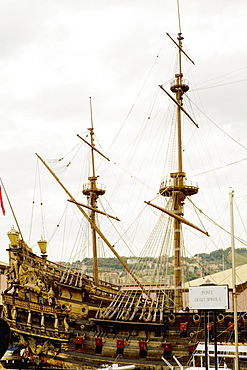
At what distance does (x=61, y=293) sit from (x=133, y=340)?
232 inches

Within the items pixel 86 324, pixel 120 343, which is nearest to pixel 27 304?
pixel 86 324

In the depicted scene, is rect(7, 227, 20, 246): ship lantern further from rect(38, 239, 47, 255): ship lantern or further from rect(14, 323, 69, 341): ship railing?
rect(14, 323, 69, 341): ship railing

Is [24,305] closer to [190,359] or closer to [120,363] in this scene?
Answer: [120,363]

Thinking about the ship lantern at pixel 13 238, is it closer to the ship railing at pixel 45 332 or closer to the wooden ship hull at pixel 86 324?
the wooden ship hull at pixel 86 324

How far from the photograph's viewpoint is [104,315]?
30.2 meters

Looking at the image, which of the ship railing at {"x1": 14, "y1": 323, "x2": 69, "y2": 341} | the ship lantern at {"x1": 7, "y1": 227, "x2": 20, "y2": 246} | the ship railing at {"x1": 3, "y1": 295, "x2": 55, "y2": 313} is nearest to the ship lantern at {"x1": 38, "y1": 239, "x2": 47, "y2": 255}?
the ship lantern at {"x1": 7, "y1": 227, "x2": 20, "y2": 246}

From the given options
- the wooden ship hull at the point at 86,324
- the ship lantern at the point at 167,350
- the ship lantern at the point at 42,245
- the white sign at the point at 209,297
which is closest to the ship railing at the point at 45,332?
the wooden ship hull at the point at 86,324

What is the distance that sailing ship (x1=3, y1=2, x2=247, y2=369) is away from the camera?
28.1 m

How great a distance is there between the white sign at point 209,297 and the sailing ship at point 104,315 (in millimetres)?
8419

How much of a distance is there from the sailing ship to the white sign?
8.42m

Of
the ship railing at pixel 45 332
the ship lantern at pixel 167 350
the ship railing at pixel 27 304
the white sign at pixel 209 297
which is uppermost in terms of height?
the white sign at pixel 209 297

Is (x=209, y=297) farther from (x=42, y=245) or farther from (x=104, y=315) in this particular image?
(x=42, y=245)

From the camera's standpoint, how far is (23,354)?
33.2 meters

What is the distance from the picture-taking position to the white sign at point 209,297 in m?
18.6
